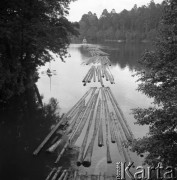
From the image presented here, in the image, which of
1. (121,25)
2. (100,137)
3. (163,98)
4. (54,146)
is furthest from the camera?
(121,25)

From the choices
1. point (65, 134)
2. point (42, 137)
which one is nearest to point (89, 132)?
point (65, 134)

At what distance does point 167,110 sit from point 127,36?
11672 cm

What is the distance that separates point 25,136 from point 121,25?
127776 millimetres

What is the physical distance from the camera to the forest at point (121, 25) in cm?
11685

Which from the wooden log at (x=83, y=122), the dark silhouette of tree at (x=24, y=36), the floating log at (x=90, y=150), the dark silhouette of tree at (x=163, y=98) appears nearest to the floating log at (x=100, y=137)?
the floating log at (x=90, y=150)

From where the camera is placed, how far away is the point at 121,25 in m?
137

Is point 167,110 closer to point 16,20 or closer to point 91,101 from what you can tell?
point 91,101

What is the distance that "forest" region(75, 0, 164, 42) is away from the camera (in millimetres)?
116850

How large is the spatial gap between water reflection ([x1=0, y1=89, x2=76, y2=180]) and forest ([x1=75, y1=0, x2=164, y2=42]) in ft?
306

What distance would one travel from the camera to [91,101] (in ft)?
75.7

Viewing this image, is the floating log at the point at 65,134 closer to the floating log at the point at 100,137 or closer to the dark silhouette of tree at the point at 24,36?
the floating log at the point at 100,137

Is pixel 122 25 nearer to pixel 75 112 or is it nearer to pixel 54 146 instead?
pixel 75 112

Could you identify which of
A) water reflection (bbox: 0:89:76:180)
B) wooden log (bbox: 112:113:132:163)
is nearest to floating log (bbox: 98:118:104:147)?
wooden log (bbox: 112:113:132:163)

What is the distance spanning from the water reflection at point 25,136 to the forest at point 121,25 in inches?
3669
